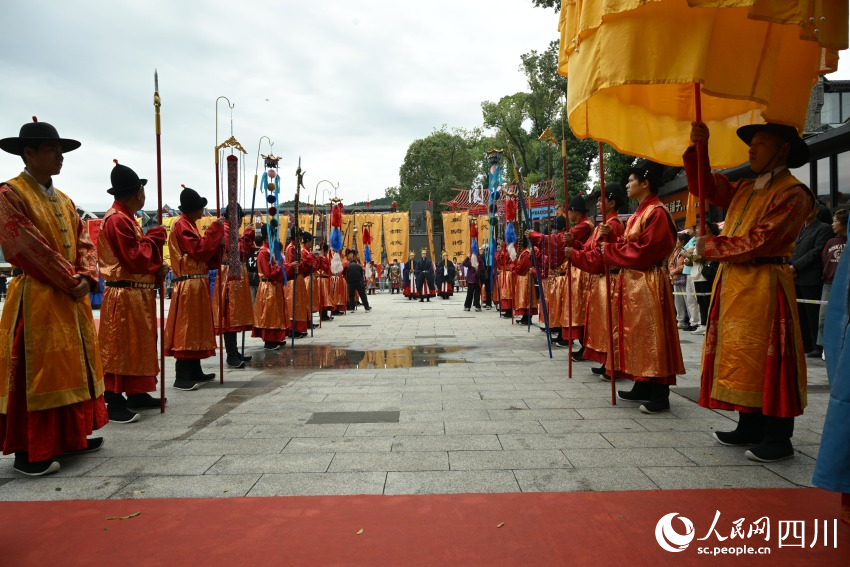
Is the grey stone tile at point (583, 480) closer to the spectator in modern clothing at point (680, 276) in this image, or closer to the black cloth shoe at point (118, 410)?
the black cloth shoe at point (118, 410)

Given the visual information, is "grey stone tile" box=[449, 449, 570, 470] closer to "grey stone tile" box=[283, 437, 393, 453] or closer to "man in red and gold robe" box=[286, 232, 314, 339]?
"grey stone tile" box=[283, 437, 393, 453]

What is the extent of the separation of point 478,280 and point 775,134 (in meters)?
13.3

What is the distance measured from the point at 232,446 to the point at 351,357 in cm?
417

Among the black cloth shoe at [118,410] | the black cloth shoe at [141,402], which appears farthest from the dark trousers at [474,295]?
the black cloth shoe at [118,410]

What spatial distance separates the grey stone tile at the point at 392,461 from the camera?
10.3ft

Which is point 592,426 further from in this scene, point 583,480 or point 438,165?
point 438,165

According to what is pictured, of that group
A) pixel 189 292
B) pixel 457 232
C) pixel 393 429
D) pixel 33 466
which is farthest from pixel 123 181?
pixel 457 232

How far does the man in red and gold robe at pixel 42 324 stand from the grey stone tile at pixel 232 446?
0.61 meters

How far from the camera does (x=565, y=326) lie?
24.6 feet

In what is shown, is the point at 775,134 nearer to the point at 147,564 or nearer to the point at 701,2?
the point at 701,2

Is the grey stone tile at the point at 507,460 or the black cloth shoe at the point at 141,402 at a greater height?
the black cloth shoe at the point at 141,402

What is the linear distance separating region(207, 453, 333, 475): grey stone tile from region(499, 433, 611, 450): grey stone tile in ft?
3.74

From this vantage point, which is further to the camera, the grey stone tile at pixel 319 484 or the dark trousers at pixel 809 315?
the dark trousers at pixel 809 315

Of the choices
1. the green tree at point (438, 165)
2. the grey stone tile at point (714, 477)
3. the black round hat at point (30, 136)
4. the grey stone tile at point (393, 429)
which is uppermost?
the green tree at point (438, 165)
